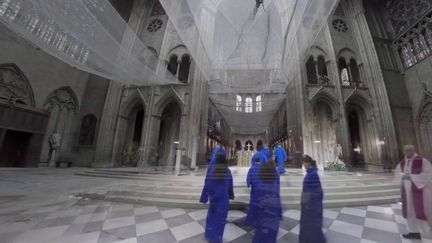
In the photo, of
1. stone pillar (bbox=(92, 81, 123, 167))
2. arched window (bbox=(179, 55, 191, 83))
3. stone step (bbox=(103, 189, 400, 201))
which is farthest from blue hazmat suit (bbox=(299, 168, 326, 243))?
arched window (bbox=(179, 55, 191, 83))

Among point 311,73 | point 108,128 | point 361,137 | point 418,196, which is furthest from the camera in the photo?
point 311,73

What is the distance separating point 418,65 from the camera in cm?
1225

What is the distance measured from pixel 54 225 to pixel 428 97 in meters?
19.6

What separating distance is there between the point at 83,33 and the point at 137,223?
15.7 feet

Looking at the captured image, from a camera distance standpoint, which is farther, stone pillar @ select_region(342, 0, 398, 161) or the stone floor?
stone pillar @ select_region(342, 0, 398, 161)

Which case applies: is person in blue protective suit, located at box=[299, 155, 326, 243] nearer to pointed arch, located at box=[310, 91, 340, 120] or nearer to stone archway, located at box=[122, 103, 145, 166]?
stone archway, located at box=[122, 103, 145, 166]

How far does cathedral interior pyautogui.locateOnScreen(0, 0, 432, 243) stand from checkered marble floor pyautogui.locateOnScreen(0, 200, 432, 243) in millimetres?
347

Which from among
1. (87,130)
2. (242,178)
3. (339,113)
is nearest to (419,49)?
(339,113)

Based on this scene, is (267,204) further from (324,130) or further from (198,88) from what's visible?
(324,130)

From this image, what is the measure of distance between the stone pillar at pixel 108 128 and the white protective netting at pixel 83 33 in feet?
23.2

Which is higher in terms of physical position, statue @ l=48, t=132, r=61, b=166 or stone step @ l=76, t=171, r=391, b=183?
statue @ l=48, t=132, r=61, b=166

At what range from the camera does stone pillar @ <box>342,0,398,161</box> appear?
1088 cm

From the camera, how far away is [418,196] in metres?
2.33

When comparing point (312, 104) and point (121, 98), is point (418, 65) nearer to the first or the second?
point (312, 104)
